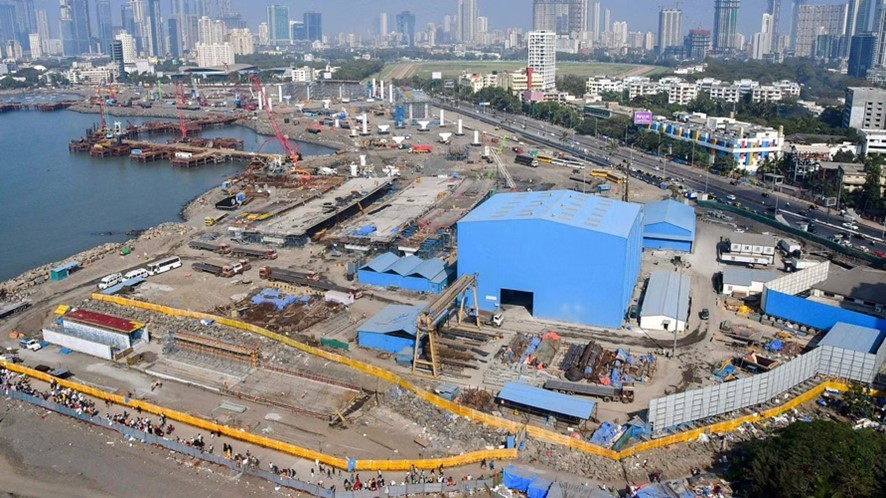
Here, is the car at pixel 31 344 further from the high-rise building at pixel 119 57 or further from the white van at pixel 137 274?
the high-rise building at pixel 119 57

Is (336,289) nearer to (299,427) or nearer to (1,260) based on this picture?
(299,427)

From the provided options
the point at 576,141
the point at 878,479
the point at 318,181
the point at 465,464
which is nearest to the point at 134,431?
the point at 465,464

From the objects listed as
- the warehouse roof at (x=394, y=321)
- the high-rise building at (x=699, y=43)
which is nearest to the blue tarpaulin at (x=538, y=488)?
the warehouse roof at (x=394, y=321)

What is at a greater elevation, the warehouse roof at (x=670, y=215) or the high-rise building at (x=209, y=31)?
the high-rise building at (x=209, y=31)

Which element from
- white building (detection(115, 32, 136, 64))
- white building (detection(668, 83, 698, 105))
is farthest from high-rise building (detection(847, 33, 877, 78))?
white building (detection(115, 32, 136, 64))

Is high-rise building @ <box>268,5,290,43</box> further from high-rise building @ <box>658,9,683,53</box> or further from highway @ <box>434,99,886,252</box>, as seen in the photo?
highway @ <box>434,99,886,252</box>
